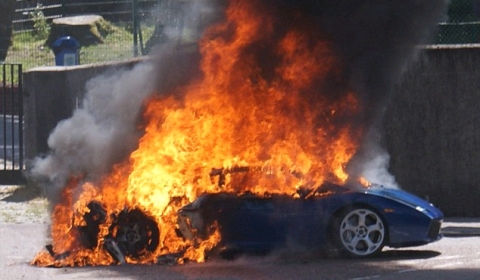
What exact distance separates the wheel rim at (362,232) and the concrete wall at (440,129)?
195 inches

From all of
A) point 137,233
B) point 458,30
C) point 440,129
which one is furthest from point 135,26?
point 137,233

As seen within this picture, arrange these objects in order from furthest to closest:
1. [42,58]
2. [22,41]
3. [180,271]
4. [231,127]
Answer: [22,41]
[42,58]
[231,127]
[180,271]

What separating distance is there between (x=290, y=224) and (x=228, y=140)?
1.54m

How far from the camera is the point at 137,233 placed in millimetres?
Result: 12078

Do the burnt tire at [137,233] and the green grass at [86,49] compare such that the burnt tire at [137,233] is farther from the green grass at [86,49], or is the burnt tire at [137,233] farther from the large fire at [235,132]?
the green grass at [86,49]

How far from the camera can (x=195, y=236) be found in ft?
39.4

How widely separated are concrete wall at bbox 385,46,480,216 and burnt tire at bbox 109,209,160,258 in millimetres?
5932

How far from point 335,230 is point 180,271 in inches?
72.7

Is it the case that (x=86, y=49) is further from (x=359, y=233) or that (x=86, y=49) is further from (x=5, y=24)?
(x=359, y=233)

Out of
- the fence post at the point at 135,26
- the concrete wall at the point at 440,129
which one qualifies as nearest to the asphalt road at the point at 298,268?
the concrete wall at the point at 440,129

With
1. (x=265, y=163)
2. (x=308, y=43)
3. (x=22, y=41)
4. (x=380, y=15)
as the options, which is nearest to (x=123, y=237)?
(x=265, y=163)

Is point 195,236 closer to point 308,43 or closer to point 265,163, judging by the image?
point 265,163

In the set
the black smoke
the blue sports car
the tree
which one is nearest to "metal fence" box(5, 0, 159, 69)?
the tree

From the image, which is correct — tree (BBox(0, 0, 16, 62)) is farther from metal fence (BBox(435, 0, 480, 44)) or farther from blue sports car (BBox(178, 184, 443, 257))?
blue sports car (BBox(178, 184, 443, 257))
